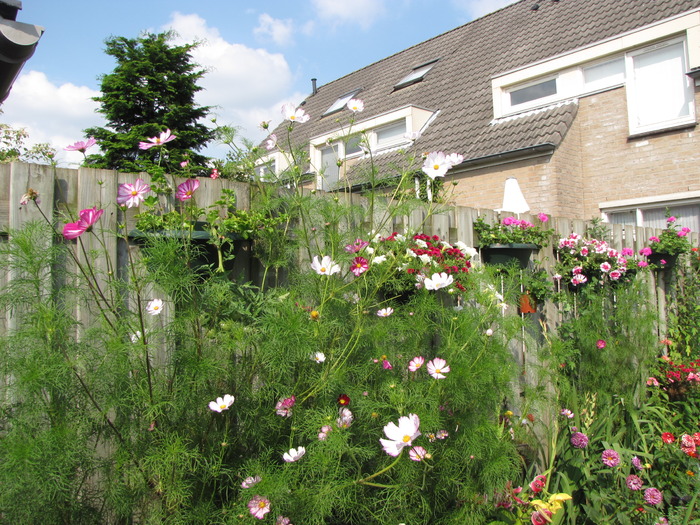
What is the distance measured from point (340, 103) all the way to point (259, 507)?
15.2m

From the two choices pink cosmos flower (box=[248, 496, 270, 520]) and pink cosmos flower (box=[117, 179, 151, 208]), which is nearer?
pink cosmos flower (box=[248, 496, 270, 520])

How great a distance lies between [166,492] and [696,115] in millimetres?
9381

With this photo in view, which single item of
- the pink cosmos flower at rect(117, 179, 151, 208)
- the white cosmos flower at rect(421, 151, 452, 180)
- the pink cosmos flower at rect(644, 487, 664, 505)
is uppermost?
the white cosmos flower at rect(421, 151, 452, 180)

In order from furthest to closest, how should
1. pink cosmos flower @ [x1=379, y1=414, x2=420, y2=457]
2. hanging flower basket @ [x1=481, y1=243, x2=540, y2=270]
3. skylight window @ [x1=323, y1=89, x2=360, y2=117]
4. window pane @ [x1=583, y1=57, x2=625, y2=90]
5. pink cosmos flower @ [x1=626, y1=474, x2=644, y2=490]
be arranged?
skylight window @ [x1=323, y1=89, x2=360, y2=117] → window pane @ [x1=583, y1=57, x2=625, y2=90] → hanging flower basket @ [x1=481, y1=243, x2=540, y2=270] → pink cosmos flower @ [x1=626, y1=474, x2=644, y2=490] → pink cosmos flower @ [x1=379, y1=414, x2=420, y2=457]

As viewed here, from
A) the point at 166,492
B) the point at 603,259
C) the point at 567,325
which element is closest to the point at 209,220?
the point at 166,492

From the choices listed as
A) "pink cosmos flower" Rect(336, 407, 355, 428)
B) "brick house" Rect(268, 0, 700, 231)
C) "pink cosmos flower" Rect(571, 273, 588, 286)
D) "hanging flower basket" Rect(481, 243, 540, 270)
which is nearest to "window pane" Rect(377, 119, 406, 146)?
"brick house" Rect(268, 0, 700, 231)

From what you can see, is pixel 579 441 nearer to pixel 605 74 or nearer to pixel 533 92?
pixel 605 74

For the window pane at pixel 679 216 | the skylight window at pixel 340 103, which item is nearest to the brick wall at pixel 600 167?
the window pane at pixel 679 216

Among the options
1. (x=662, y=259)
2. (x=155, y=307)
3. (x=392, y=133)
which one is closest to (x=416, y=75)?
(x=392, y=133)

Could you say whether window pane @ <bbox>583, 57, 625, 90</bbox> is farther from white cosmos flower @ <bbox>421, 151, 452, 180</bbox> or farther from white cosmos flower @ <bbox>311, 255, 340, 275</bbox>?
white cosmos flower @ <bbox>311, 255, 340, 275</bbox>

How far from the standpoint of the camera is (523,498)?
2.46 metres

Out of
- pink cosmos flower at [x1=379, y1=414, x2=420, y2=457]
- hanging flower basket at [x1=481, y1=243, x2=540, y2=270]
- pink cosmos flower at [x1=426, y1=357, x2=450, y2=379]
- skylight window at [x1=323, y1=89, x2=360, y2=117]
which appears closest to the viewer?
pink cosmos flower at [x1=379, y1=414, x2=420, y2=457]

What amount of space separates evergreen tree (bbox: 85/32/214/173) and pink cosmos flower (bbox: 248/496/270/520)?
40.0 ft

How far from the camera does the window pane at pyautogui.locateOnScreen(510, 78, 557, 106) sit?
10117mm
